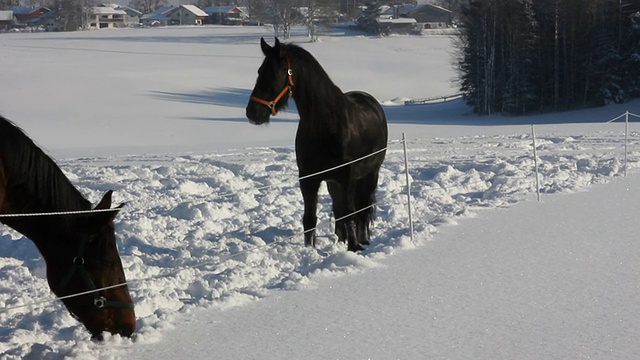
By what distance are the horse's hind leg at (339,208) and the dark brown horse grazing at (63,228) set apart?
3.76 metres

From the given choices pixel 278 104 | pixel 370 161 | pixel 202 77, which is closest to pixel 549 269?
pixel 370 161

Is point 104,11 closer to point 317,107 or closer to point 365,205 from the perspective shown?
point 365,205

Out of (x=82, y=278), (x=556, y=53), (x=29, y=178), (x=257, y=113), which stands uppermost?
(x=556, y=53)

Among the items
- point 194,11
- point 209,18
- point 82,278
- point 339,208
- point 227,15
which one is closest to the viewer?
point 82,278

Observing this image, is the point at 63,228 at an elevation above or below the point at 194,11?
below

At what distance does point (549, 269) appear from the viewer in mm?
6426

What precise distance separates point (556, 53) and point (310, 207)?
33.9 metres

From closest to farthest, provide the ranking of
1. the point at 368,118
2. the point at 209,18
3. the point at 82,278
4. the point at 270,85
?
the point at 82,278 → the point at 270,85 → the point at 368,118 → the point at 209,18

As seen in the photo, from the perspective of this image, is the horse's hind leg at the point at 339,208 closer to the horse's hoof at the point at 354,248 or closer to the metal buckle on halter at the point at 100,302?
the horse's hoof at the point at 354,248

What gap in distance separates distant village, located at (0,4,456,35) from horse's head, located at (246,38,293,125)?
218ft

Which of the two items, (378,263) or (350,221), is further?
(350,221)

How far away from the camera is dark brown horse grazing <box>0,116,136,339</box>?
11.9ft

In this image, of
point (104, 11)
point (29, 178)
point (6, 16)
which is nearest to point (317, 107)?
point (29, 178)

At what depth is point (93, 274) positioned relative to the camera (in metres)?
3.82
